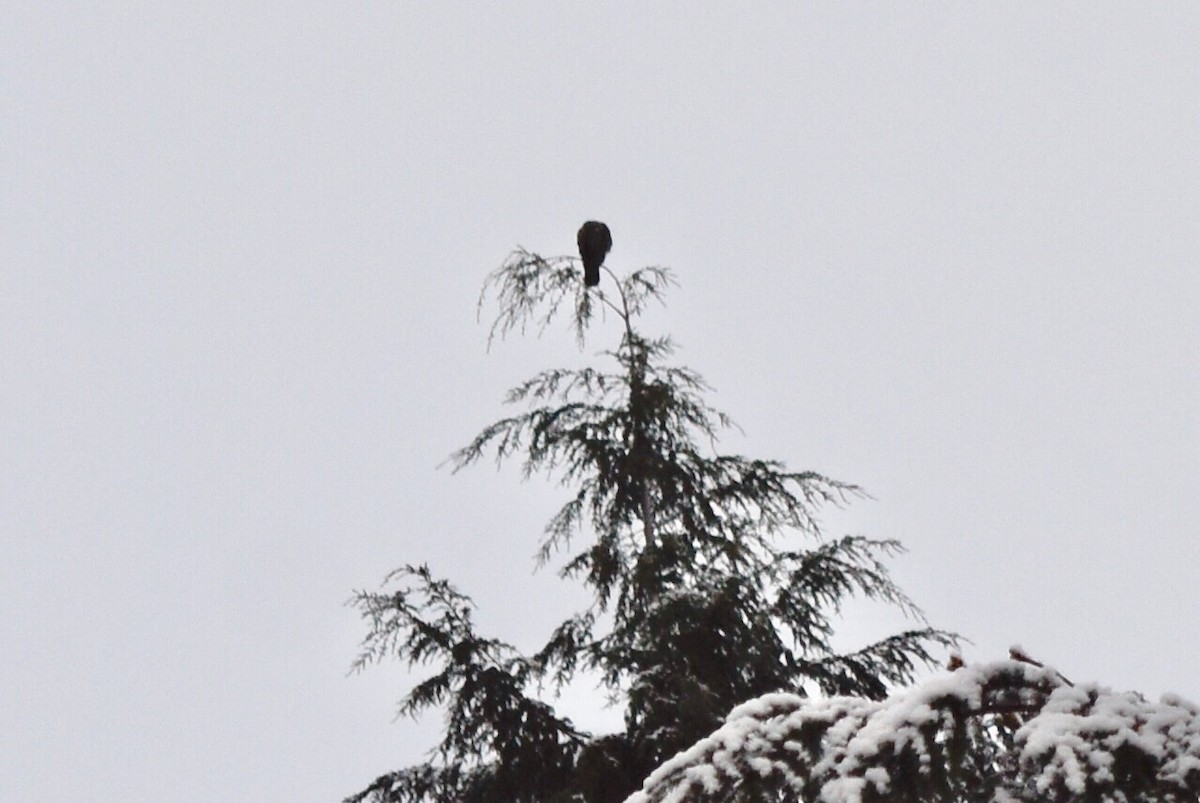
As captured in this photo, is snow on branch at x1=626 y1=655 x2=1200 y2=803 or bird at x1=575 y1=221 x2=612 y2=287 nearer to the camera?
snow on branch at x1=626 y1=655 x2=1200 y2=803

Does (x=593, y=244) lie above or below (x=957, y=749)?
above

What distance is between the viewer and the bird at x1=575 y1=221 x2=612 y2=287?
6676mm

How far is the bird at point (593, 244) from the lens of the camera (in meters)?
6.68

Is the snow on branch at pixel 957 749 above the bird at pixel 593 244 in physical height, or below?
below

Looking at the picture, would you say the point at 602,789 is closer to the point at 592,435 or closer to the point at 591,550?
the point at 591,550

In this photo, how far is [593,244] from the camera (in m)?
6.68

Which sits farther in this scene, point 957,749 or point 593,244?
point 593,244

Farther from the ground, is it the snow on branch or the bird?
the bird

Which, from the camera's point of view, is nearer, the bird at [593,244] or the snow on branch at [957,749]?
the snow on branch at [957,749]

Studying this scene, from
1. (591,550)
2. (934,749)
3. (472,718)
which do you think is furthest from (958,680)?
(591,550)

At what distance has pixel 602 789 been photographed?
17.0ft

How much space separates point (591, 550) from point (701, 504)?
0.61 meters

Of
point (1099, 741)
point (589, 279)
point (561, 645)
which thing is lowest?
point (1099, 741)

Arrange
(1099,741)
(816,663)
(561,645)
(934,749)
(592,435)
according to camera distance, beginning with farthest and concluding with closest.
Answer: (592,435) → (561,645) → (816,663) → (934,749) → (1099,741)
